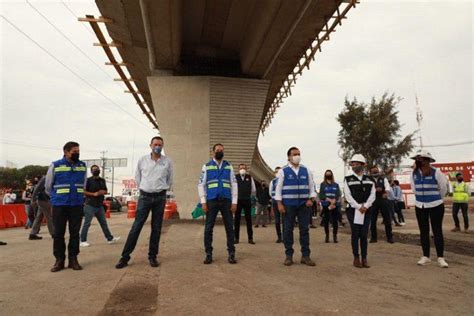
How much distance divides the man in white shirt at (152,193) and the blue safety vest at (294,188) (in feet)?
6.37

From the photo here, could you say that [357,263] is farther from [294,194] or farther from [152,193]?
[152,193]

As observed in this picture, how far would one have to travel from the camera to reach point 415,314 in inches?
132

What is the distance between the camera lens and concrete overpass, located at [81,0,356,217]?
13977 millimetres

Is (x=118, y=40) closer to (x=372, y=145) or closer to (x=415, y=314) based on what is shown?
(x=415, y=314)

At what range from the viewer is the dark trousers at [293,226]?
5.80m

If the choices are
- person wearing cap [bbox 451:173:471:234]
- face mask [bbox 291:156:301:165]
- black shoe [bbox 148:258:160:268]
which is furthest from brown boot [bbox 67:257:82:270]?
person wearing cap [bbox 451:173:471:234]

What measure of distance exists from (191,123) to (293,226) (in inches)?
458

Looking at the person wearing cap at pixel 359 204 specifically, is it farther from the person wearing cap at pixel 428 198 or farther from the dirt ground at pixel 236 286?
the person wearing cap at pixel 428 198

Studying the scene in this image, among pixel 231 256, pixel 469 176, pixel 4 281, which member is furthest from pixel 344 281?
pixel 469 176

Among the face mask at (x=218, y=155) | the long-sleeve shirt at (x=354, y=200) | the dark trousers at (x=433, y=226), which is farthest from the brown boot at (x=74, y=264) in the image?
the dark trousers at (x=433, y=226)

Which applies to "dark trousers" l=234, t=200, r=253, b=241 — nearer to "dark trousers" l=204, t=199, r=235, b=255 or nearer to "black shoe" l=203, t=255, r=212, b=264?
"dark trousers" l=204, t=199, r=235, b=255

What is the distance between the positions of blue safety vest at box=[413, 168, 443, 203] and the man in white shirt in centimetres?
417

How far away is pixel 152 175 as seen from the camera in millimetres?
5871

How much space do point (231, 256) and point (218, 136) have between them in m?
11.5
